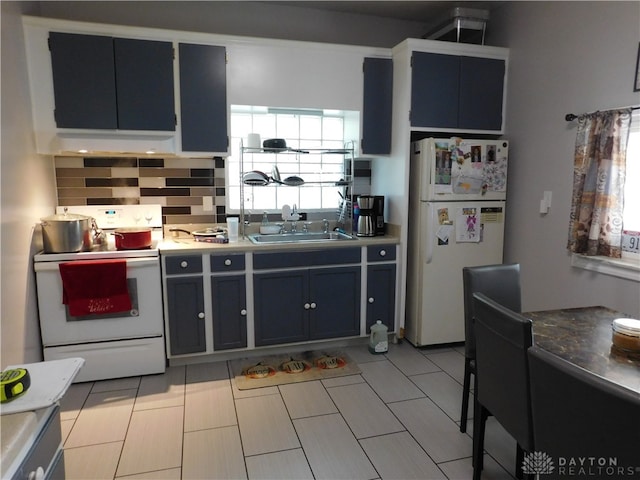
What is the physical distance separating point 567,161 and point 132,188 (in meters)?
3.12

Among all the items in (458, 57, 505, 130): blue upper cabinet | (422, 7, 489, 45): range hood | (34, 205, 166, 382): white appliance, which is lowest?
(34, 205, 166, 382): white appliance

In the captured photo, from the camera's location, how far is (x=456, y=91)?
10.9 ft

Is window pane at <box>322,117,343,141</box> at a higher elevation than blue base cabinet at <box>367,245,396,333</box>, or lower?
higher

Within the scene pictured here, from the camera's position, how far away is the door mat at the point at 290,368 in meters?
2.86

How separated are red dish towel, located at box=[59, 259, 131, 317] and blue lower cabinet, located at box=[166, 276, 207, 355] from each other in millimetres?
305

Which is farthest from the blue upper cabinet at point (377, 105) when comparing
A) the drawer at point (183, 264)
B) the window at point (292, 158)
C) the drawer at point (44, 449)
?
the drawer at point (44, 449)

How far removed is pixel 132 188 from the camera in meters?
3.29

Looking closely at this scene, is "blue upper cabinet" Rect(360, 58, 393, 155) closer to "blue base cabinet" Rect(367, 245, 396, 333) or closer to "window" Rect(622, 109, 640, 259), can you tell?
"blue base cabinet" Rect(367, 245, 396, 333)

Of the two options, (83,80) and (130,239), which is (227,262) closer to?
(130,239)

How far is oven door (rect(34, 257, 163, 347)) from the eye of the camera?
267 cm

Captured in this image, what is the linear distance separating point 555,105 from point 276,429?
274 centimetres

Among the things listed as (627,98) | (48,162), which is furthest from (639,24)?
(48,162)

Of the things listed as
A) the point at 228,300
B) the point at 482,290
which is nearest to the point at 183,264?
the point at 228,300

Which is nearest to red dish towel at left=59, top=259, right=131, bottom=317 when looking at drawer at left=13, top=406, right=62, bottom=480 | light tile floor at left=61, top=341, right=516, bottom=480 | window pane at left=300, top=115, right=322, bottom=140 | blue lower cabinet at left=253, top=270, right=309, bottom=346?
light tile floor at left=61, top=341, right=516, bottom=480
